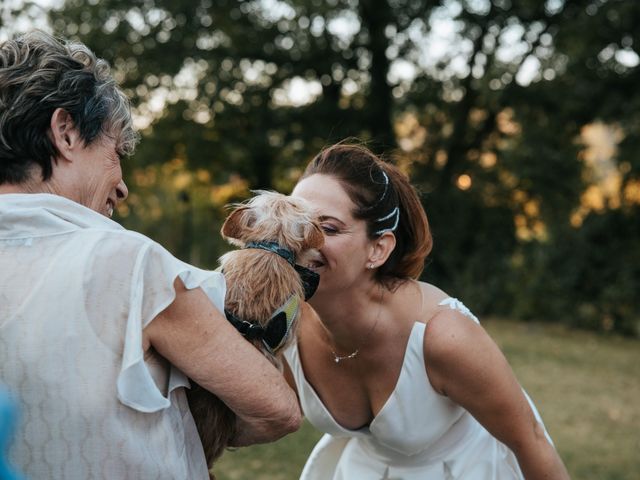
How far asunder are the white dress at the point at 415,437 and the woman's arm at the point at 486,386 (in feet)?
0.32

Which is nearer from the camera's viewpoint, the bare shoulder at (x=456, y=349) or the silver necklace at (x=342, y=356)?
the bare shoulder at (x=456, y=349)

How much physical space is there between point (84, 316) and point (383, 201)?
1.68 metres

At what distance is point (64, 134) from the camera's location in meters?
1.92

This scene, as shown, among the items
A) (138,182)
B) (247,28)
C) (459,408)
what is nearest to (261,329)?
(459,408)

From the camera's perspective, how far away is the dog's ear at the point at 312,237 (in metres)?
2.74

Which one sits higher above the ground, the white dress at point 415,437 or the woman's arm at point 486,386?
the woman's arm at point 486,386

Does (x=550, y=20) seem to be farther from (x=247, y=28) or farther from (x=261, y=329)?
(x=261, y=329)

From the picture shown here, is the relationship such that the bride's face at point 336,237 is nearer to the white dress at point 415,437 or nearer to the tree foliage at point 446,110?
the white dress at point 415,437

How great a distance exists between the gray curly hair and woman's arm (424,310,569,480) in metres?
1.57

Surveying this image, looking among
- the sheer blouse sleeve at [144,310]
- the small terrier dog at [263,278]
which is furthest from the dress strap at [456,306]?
the sheer blouse sleeve at [144,310]

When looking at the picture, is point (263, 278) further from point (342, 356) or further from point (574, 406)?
point (574, 406)

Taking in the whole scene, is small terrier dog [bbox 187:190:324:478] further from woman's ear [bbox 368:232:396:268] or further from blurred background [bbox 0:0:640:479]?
blurred background [bbox 0:0:640:479]

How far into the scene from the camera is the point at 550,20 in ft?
58.5

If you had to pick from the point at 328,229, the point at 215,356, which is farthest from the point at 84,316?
the point at 328,229
